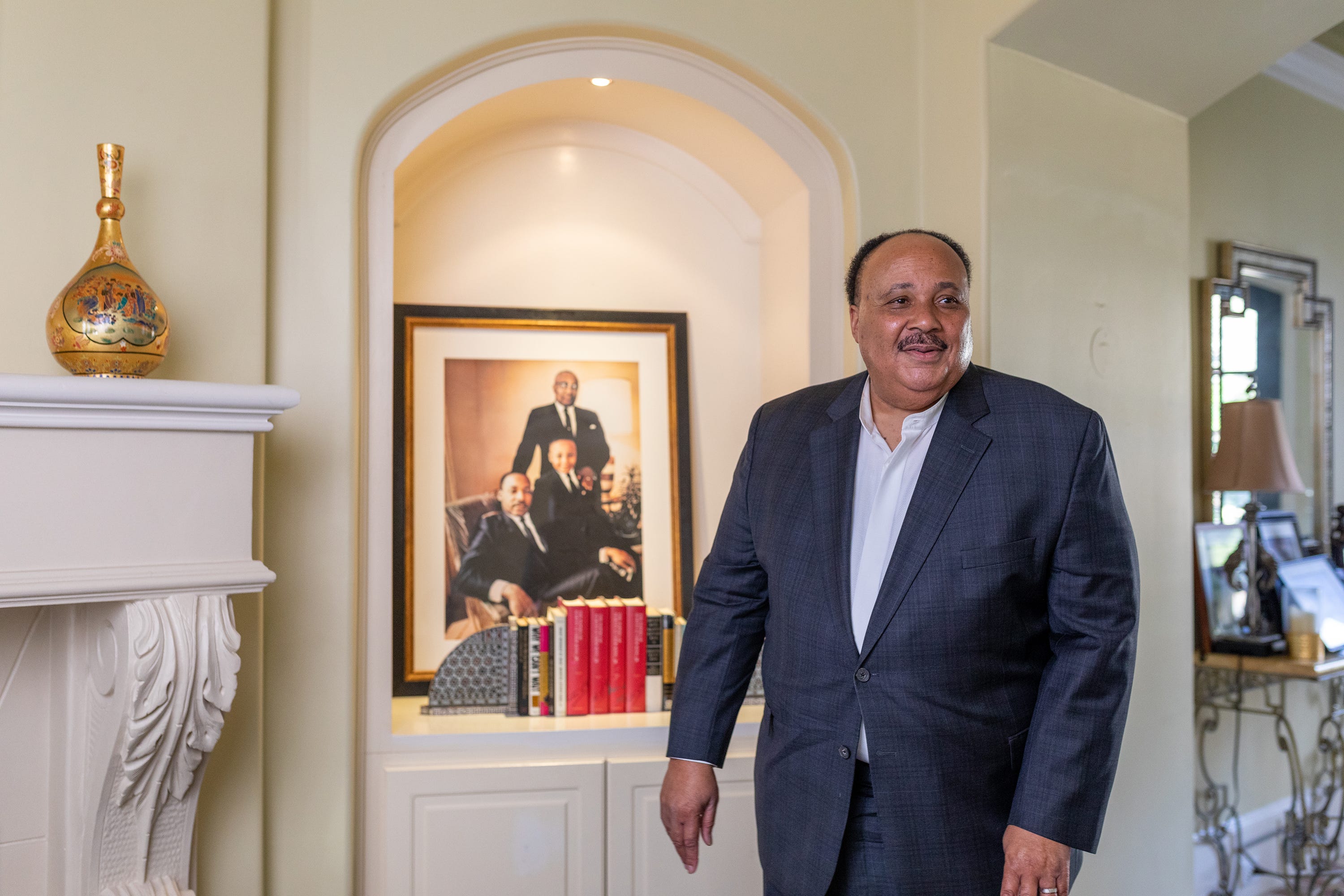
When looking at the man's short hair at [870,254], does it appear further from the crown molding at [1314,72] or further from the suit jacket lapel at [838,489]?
the crown molding at [1314,72]

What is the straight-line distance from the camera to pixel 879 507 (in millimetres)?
1679

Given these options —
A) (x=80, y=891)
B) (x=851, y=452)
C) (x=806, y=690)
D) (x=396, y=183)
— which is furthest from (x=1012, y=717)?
(x=396, y=183)

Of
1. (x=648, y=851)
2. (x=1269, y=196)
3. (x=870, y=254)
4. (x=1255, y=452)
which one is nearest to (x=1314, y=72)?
(x=1269, y=196)

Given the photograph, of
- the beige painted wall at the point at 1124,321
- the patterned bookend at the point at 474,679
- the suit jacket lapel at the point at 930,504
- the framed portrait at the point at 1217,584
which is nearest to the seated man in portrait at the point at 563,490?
the patterned bookend at the point at 474,679

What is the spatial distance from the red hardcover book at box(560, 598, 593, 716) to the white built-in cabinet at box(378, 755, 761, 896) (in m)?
0.18

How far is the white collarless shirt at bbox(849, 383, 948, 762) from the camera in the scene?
164 centimetres

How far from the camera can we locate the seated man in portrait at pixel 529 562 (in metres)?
2.70

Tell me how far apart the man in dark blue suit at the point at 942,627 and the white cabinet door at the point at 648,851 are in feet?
2.00

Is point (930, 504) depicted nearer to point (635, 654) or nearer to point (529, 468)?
point (635, 654)

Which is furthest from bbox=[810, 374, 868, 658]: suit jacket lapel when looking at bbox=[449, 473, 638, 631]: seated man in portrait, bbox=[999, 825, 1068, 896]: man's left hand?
bbox=[449, 473, 638, 631]: seated man in portrait

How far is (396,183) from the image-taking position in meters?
2.67

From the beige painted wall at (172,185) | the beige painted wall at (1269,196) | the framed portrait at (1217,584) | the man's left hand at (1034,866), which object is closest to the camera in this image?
the man's left hand at (1034,866)

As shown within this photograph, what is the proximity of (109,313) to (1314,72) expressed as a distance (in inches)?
174

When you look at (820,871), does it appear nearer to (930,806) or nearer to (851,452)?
(930,806)
